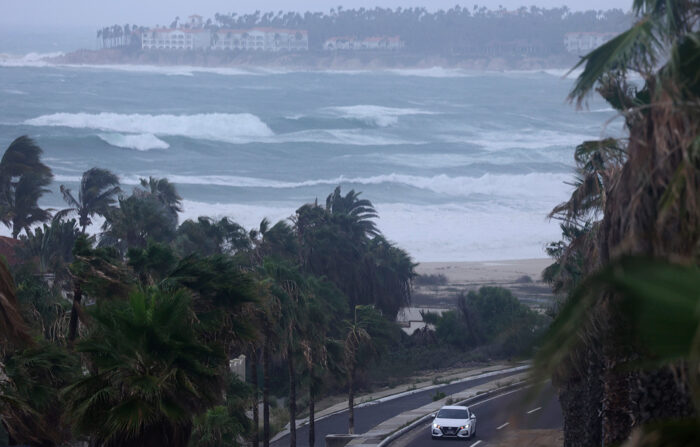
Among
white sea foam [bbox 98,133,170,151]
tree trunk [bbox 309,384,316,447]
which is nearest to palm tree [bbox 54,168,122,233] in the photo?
tree trunk [bbox 309,384,316,447]

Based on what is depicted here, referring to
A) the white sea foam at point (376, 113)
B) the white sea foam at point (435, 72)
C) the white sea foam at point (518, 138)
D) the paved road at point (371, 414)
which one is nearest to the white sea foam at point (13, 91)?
the white sea foam at point (376, 113)

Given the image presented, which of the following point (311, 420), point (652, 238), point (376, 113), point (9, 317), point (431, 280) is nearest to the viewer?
point (652, 238)

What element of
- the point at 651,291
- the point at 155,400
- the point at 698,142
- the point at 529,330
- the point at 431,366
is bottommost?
the point at 431,366

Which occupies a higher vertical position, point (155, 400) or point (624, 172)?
point (624, 172)

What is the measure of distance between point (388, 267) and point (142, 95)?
297 ft

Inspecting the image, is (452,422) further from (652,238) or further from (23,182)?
(23,182)

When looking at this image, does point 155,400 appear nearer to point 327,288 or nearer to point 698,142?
point 698,142

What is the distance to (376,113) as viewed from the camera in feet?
406

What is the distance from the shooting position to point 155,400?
9.67m

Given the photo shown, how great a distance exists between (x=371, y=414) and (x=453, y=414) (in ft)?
19.3

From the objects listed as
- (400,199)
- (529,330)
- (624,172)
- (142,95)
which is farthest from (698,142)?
(142,95)

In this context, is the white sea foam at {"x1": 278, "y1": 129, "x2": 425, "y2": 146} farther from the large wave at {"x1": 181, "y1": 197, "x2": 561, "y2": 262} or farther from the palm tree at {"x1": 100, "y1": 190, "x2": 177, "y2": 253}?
the palm tree at {"x1": 100, "y1": 190, "x2": 177, "y2": 253}

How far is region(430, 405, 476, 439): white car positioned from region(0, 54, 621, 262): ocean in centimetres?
3579

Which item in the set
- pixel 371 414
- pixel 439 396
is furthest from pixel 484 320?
pixel 371 414
